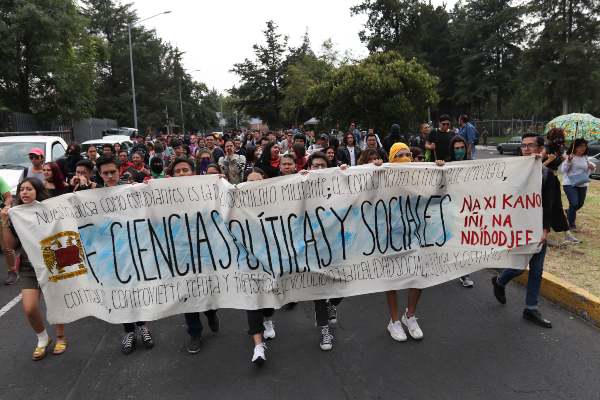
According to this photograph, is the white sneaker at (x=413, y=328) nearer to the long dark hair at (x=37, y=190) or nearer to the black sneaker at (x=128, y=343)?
the black sneaker at (x=128, y=343)

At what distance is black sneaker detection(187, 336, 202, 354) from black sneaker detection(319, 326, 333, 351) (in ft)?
3.53

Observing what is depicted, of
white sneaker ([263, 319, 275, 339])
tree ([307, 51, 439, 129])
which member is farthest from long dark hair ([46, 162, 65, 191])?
tree ([307, 51, 439, 129])

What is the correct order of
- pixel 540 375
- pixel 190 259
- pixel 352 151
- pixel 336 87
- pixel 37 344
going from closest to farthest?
1. pixel 540 375
2. pixel 190 259
3. pixel 37 344
4. pixel 352 151
5. pixel 336 87

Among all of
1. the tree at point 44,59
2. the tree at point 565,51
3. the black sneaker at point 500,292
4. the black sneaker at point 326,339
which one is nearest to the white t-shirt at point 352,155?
the black sneaker at point 500,292

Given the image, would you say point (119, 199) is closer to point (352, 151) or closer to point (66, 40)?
point (352, 151)

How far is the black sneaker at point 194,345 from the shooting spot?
4277 mm

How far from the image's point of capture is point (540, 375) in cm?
369

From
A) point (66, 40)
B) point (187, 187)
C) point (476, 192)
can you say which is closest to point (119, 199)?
point (187, 187)

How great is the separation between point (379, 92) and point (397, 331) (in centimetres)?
1536

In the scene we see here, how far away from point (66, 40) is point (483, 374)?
83.1ft

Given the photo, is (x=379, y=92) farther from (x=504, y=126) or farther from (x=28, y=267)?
(x=504, y=126)

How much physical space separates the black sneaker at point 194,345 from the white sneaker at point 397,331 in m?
1.73

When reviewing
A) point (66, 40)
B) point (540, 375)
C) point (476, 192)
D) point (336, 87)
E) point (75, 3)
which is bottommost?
point (540, 375)

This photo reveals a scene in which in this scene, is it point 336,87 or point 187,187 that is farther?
point 336,87
